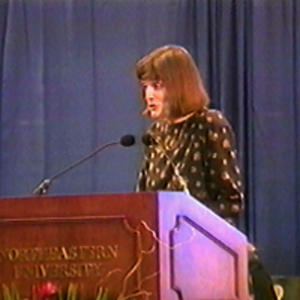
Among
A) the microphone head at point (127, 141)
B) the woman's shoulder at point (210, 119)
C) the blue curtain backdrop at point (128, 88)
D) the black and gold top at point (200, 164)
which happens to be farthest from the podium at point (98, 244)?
the blue curtain backdrop at point (128, 88)

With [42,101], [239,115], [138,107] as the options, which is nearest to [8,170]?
[42,101]

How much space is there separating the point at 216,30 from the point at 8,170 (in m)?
1.29

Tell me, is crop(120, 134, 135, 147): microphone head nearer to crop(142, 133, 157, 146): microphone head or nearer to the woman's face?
crop(142, 133, 157, 146): microphone head

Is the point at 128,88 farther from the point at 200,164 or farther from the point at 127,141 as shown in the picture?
the point at 127,141

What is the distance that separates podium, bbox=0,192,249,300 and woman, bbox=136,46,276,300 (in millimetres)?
650

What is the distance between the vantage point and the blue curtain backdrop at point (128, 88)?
459 centimetres

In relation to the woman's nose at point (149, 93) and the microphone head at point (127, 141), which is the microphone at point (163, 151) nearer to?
the microphone head at point (127, 141)

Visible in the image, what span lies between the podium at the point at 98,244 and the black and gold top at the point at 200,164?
0.61 m

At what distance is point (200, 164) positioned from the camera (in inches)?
113

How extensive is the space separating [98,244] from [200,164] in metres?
0.82

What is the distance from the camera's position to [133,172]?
15.3ft

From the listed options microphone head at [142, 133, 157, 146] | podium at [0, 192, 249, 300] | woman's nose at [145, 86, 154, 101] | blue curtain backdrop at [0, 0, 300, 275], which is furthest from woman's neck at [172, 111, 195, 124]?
blue curtain backdrop at [0, 0, 300, 275]

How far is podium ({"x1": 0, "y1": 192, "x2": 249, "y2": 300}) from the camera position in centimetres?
211

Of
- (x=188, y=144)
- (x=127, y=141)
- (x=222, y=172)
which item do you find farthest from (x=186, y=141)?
(x=127, y=141)
